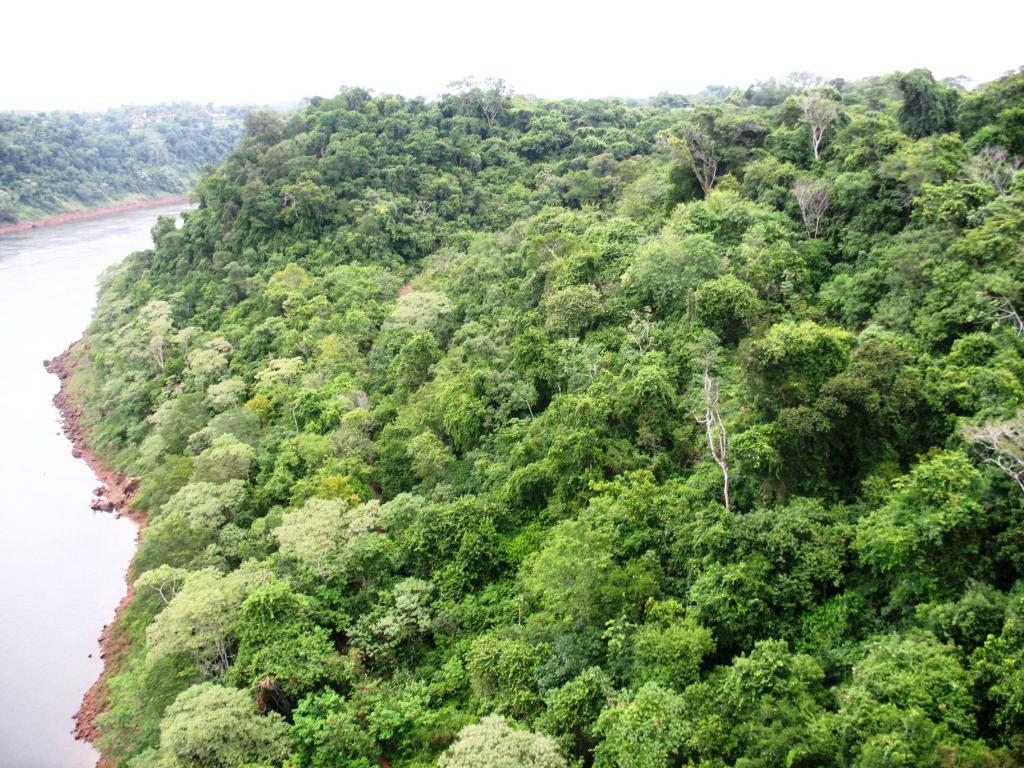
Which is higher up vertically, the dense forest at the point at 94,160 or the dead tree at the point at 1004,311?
the dense forest at the point at 94,160

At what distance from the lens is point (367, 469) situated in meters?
20.2

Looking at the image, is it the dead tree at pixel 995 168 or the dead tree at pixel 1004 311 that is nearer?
the dead tree at pixel 1004 311

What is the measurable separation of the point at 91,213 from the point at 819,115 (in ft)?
260

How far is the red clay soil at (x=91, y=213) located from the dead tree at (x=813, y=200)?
7643 cm

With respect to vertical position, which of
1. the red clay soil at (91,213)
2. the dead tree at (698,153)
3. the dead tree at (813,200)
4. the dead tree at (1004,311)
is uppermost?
the red clay soil at (91,213)

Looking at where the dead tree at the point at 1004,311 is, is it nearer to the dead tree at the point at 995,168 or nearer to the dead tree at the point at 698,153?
the dead tree at the point at 995,168

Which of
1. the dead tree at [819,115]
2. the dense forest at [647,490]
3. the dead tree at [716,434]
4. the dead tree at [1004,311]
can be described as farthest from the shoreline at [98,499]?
the dead tree at [819,115]

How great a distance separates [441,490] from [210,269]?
91.9 ft

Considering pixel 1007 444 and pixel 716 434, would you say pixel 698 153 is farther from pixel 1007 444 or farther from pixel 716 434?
pixel 1007 444

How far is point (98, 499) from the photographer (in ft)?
87.4

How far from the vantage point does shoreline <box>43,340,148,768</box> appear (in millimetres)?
17250

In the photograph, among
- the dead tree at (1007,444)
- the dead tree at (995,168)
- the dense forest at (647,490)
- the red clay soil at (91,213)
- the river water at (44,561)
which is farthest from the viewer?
the red clay soil at (91,213)

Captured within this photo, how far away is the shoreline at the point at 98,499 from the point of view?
56.6 feet

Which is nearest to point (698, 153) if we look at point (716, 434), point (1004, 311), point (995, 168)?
point (995, 168)
